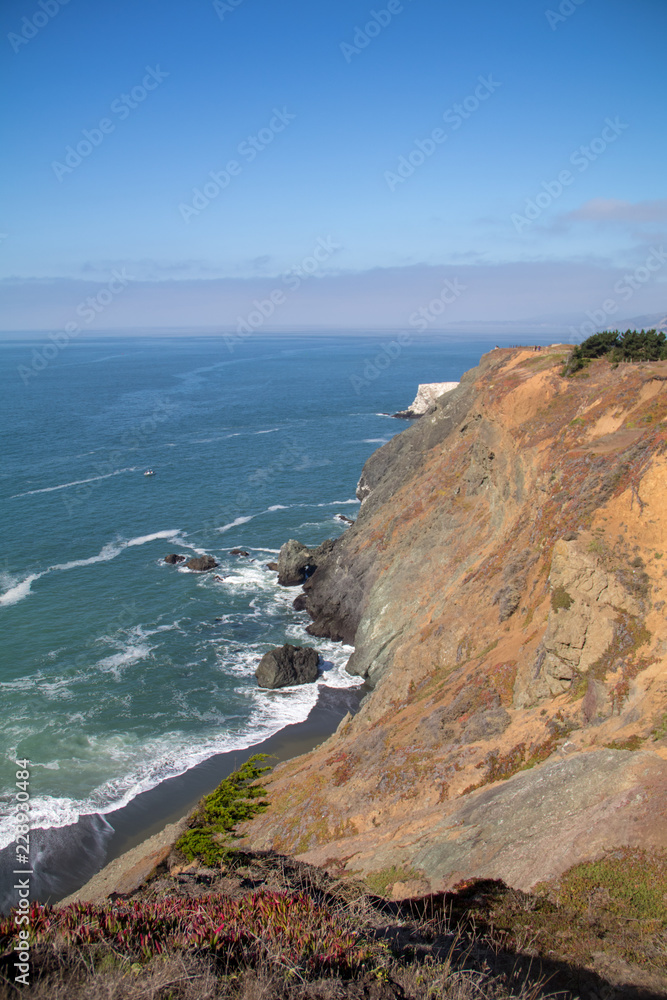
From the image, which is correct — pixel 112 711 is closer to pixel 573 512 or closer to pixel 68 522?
pixel 573 512

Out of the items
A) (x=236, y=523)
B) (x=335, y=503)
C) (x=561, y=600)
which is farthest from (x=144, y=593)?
(x=561, y=600)

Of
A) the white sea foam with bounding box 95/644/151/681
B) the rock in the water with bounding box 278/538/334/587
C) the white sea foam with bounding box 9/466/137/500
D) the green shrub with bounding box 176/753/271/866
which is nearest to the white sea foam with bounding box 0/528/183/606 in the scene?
the white sea foam with bounding box 95/644/151/681

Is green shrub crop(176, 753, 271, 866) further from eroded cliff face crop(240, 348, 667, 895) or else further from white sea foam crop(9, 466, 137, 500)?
white sea foam crop(9, 466, 137, 500)

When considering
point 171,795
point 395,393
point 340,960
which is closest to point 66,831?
point 171,795

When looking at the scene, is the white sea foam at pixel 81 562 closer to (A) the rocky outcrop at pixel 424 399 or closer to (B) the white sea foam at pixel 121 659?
(B) the white sea foam at pixel 121 659

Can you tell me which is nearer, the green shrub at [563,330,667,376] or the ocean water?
the ocean water
